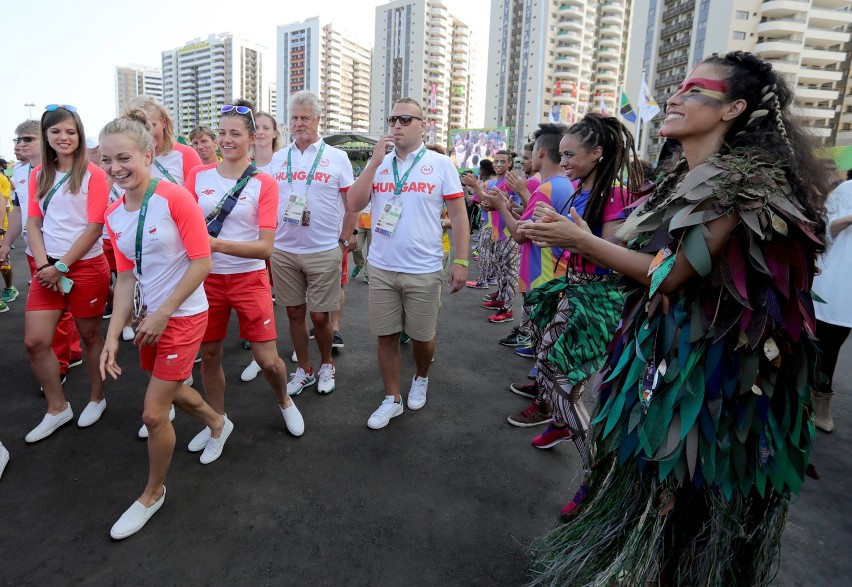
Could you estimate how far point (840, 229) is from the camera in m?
3.59

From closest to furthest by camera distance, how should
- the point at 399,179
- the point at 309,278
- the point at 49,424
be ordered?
the point at 49,424, the point at 399,179, the point at 309,278

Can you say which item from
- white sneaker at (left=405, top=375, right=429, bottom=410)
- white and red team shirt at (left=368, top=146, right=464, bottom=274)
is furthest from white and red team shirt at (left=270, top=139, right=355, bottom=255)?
white sneaker at (left=405, top=375, right=429, bottom=410)

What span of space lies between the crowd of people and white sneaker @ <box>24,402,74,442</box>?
14 mm

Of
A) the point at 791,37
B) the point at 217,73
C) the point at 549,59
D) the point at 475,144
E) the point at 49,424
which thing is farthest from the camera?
the point at 217,73

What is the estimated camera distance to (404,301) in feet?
11.6

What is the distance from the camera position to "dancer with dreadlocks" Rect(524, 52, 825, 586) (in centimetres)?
142

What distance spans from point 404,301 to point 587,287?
4.36ft

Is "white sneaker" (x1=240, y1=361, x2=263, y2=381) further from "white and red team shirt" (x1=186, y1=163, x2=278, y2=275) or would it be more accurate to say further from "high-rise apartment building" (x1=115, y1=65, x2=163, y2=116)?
"high-rise apartment building" (x1=115, y1=65, x2=163, y2=116)

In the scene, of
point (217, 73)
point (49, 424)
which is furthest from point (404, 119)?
point (217, 73)

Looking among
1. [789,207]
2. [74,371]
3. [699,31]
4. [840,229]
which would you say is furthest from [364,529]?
[699,31]

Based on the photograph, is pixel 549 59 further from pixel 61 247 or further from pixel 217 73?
pixel 61 247

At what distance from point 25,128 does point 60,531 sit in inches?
156

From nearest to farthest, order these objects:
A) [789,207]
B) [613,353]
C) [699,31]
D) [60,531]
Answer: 1. [789,207]
2. [613,353]
3. [60,531]
4. [699,31]

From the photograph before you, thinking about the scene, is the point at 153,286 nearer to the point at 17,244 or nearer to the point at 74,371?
the point at 74,371
